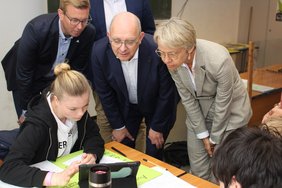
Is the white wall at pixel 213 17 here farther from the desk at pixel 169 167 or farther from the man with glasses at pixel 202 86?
the desk at pixel 169 167

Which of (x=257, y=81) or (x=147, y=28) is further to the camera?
(x=257, y=81)

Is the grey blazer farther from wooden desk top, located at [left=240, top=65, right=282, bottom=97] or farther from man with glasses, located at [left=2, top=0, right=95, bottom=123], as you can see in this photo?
wooden desk top, located at [left=240, top=65, right=282, bottom=97]

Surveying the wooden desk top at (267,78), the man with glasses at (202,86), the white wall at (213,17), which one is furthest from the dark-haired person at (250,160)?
the white wall at (213,17)

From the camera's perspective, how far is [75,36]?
2.04 m

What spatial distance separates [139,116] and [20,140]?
919 millimetres

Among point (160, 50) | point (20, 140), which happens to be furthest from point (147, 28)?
point (20, 140)

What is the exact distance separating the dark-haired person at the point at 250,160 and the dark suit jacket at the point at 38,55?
1.29m

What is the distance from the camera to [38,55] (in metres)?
2.04

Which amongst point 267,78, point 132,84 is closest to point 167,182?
point 132,84

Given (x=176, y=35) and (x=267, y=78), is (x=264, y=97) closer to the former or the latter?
(x=267, y=78)

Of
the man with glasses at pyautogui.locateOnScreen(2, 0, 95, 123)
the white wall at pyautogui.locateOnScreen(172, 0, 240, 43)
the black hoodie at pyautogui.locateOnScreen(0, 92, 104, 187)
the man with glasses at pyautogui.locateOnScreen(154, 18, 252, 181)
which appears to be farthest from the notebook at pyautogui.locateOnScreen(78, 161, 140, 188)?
the white wall at pyautogui.locateOnScreen(172, 0, 240, 43)

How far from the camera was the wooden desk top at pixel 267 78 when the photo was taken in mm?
3347

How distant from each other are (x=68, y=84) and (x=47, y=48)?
1.82ft

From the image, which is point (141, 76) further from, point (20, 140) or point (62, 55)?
point (20, 140)
